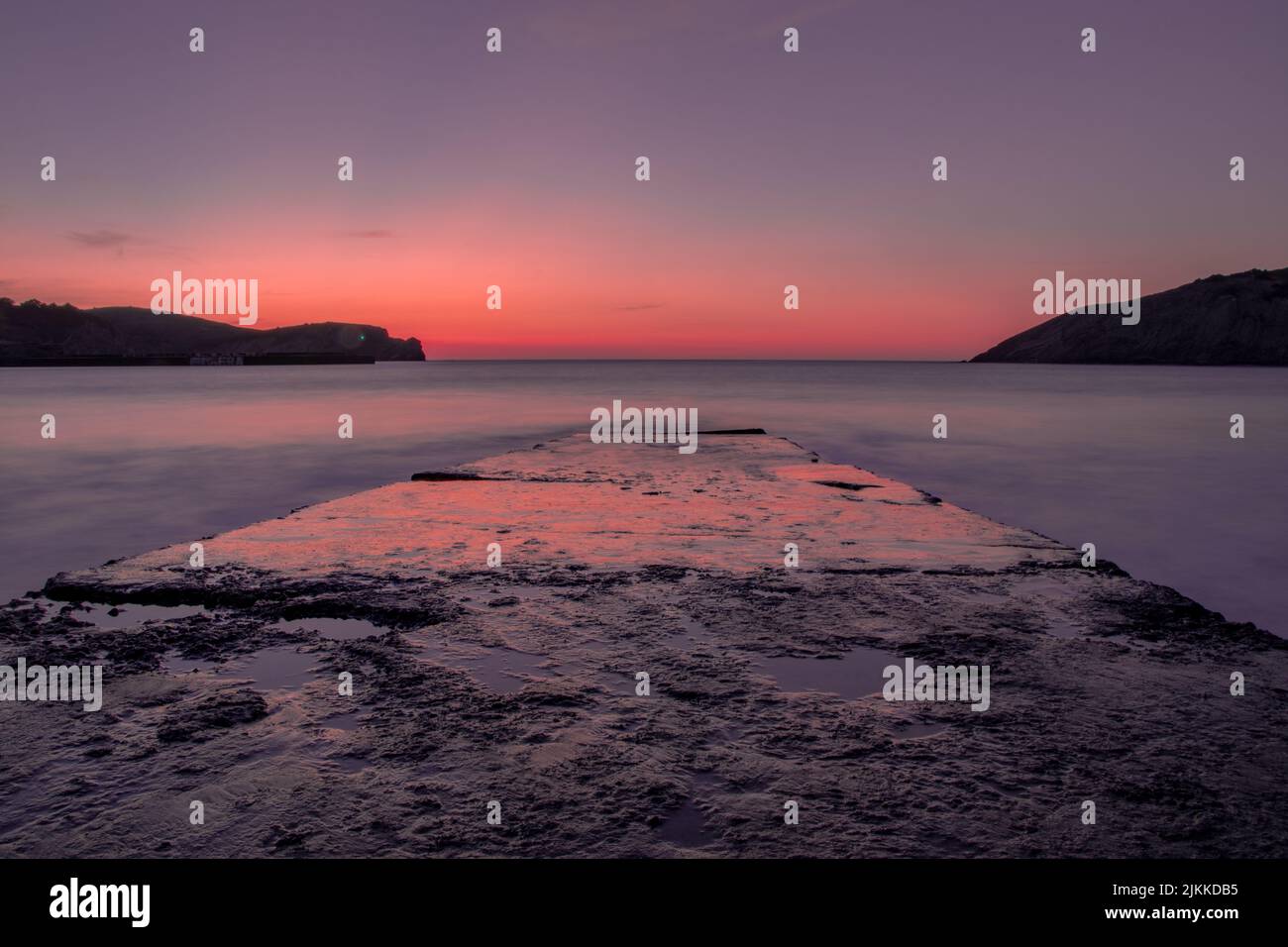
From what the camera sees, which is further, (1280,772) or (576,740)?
(576,740)

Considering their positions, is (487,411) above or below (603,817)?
above

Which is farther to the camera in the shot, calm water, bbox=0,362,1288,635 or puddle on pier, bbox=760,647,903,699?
calm water, bbox=0,362,1288,635

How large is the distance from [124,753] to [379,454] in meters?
19.0

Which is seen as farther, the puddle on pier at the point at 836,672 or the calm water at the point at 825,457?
the calm water at the point at 825,457

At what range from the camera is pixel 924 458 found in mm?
21094

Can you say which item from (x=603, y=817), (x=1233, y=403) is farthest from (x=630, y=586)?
(x=1233, y=403)

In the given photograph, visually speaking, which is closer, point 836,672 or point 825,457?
point 836,672

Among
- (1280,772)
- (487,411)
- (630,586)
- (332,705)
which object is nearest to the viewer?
(1280,772)

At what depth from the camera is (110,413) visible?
36.3 meters

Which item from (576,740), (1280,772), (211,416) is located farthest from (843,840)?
(211,416)

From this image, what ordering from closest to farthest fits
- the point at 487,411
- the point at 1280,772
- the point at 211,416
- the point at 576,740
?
the point at 1280,772 < the point at 576,740 < the point at 211,416 < the point at 487,411

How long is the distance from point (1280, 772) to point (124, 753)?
4.26m
